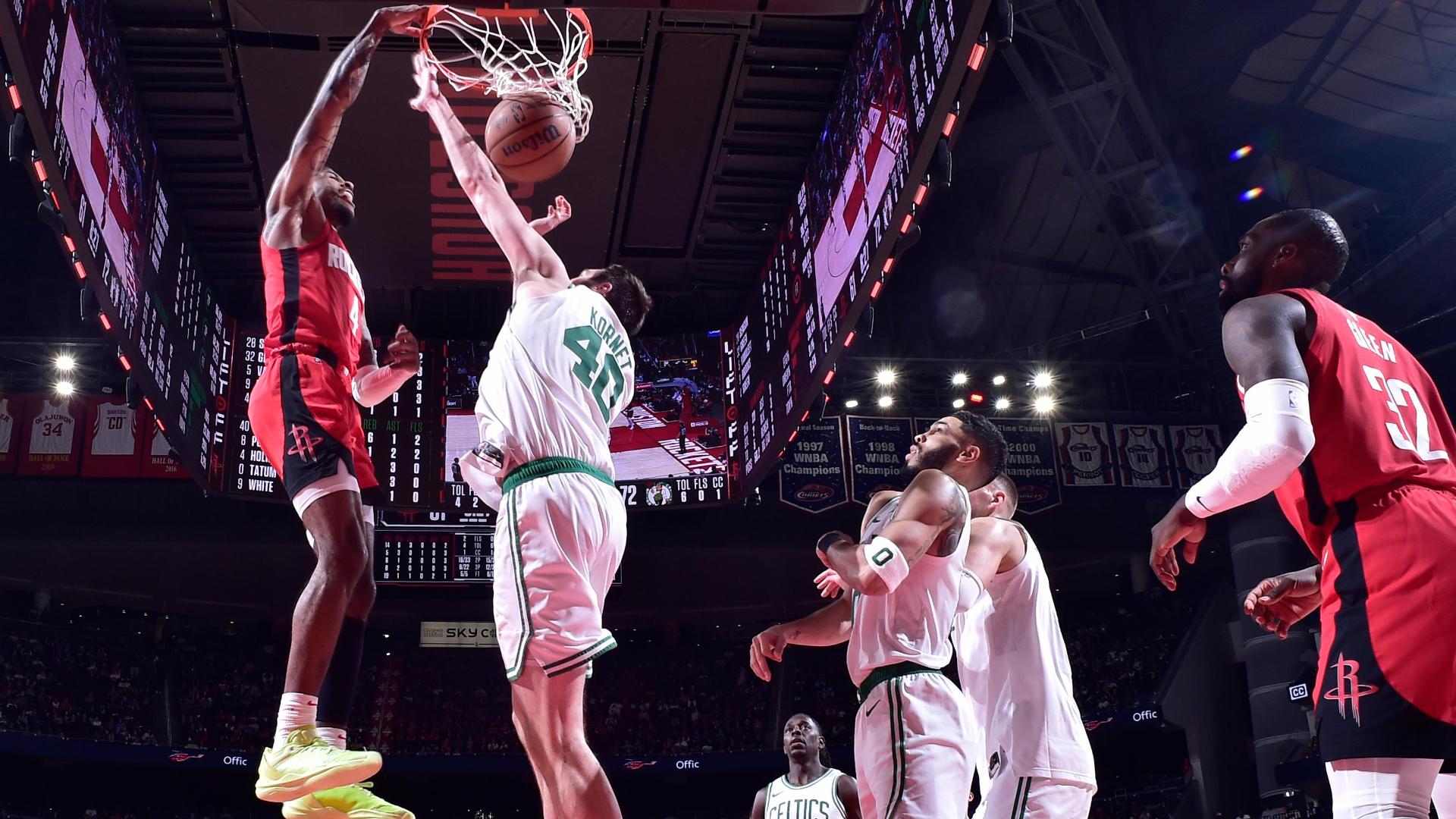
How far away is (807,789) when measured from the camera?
24.8 ft

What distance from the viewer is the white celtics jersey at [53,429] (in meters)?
18.5

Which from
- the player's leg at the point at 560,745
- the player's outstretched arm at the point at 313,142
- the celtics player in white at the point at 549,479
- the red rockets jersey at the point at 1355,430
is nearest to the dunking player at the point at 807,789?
the celtics player in white at the point at 549,479

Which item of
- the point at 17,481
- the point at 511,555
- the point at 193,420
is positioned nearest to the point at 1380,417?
the point at 511,555

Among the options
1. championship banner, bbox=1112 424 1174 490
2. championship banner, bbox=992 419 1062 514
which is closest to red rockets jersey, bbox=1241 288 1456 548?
championship banner, bbox=992 419 1062 514

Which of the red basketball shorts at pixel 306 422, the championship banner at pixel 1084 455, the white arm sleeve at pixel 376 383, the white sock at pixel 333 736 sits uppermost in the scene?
the championship banner at pixel 1084 455

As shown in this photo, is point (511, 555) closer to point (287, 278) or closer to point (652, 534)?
point (287, 278)

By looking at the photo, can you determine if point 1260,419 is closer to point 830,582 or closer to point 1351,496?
point 1351,496

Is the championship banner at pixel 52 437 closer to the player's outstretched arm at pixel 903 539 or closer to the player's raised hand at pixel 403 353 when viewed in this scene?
the player's raised hand at pixel 403 353

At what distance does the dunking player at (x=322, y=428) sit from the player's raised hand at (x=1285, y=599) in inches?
98.7

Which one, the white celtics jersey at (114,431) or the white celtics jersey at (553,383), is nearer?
the white celtics jersey at (553,383)

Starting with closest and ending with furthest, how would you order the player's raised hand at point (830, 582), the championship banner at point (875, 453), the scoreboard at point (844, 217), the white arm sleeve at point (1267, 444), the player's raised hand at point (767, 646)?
the white arm sleeve at point (1267, 444), the player's raised hand at point (830, 582), the player's raised hand at point (767, 646), the scoreboard at point (844, 217), the championship banner at point (875, 453)

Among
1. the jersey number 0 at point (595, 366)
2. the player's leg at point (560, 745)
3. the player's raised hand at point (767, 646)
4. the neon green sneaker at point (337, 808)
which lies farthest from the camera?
the player's raised hand at point (767, 646)

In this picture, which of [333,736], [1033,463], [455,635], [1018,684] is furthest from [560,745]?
[455,635]

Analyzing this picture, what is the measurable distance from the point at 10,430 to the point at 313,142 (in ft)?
56.7
